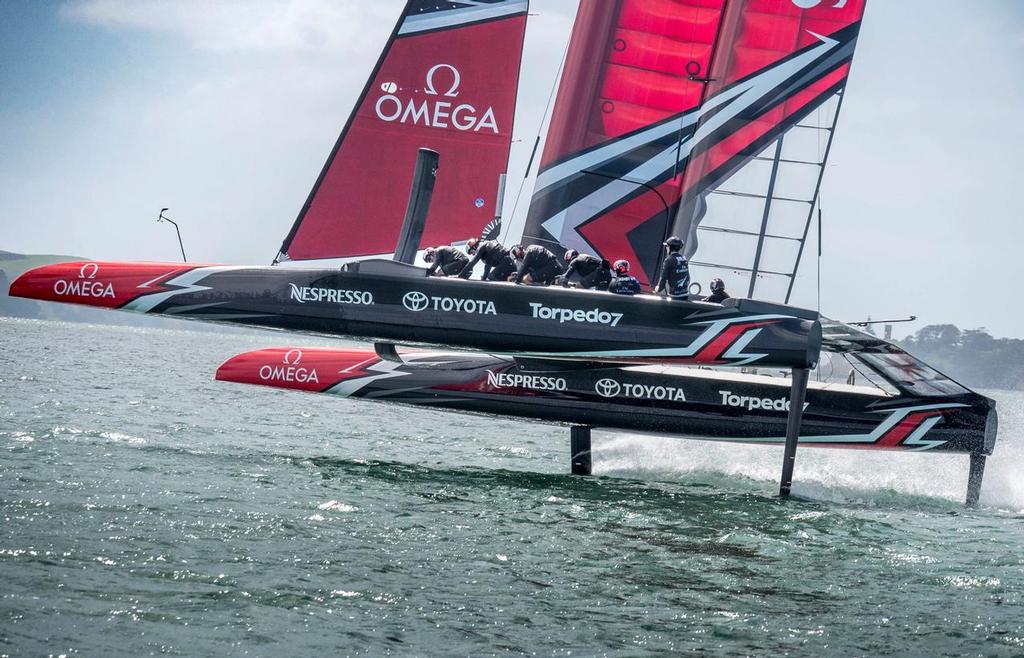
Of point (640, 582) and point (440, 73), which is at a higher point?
point (440, 73)

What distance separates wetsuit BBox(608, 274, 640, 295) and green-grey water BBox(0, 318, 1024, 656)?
5.99ft

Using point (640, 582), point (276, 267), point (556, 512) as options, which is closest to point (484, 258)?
point (276, 267)

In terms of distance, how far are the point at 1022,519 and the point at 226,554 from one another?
7590 millimetres

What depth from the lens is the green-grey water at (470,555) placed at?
5.18 m

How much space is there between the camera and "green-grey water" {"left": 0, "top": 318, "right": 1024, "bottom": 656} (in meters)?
5.18

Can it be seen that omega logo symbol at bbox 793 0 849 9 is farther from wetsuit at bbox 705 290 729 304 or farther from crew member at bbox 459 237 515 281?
crew member at bbox 459 237 515 281

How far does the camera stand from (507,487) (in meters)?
10.5

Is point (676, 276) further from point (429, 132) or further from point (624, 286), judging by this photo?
point (429, 132)

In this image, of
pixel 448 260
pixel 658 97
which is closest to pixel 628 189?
pixel 658 97

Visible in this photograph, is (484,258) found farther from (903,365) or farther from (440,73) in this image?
(903,365)

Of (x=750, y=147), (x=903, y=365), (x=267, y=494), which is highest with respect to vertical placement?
(x=750, y=147)

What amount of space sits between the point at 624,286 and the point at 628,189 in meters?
2.96

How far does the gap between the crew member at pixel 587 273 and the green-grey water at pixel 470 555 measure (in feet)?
6.30

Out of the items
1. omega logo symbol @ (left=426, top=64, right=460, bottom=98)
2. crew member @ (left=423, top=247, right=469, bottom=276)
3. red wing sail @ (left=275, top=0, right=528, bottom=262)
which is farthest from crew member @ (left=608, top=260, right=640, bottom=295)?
omega logo symbol @ (left=426, top=64, right=460, bottom=98)
